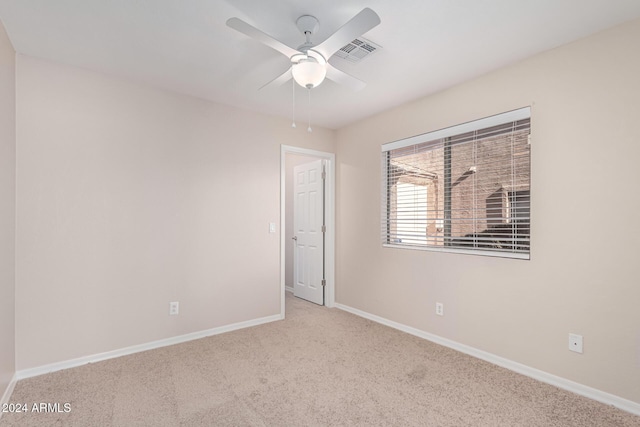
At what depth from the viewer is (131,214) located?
9.41ft

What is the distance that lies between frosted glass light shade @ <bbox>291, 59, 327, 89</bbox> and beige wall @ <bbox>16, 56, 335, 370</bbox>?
176cm

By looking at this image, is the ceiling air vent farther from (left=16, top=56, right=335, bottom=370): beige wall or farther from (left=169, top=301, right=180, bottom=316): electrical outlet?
(left=169, top=301, right=180, bottom=316): electrical outlet

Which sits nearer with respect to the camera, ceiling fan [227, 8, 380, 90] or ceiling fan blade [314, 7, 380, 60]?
ceiling fan blade [314, 7, 380, 60]

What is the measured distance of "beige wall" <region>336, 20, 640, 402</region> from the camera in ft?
6.66

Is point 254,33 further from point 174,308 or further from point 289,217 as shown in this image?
point 289,217

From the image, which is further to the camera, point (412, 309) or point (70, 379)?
point (412, 309)

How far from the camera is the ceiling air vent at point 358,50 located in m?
2.21

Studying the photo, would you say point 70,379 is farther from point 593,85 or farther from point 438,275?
point 593,85

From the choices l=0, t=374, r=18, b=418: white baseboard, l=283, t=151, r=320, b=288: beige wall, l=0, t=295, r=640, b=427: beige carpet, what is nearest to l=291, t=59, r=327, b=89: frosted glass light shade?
l=0, t=295, r=640, b=427: beige carpet

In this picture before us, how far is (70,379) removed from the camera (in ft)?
7.77

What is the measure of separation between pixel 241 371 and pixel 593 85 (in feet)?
10.7

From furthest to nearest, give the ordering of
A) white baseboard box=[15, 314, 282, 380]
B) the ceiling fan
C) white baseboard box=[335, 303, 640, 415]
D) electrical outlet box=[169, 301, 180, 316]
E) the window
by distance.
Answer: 1. electrical outlet box=[169, 301, 180, 316]
2. the window
3. white baseboard box=[15, 314, 282, 380]
4. white baseboard box=[335, 303, 640, 415]
5. the ceiling fan

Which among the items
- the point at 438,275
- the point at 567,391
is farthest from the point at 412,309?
the point at 567,391

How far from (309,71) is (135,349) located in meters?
2.78
